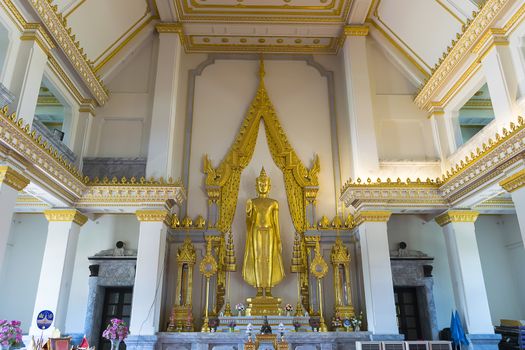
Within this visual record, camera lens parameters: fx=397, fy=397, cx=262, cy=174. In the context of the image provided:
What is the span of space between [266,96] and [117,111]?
3.91 meters

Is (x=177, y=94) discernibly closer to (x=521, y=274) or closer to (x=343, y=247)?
(x=343, y=247)

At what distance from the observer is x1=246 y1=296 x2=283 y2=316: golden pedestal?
8.48m

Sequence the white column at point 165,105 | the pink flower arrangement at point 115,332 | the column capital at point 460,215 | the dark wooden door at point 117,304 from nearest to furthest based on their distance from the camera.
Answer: the pink flower arrangement at point 115,332
the column capital at point 460,215
the white column at point 165,105
the dark wooden door at point 117,304

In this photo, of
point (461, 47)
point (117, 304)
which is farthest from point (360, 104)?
point (117, 304)

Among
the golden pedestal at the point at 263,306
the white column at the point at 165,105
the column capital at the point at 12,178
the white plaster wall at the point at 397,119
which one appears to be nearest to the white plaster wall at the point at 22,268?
the white column at the point at 165,105

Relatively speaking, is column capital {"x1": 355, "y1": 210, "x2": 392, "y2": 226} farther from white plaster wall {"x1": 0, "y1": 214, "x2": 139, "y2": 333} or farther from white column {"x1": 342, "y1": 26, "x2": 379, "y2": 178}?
white plaster wall {"x1": 0, "y1": 214, "x2": 139, "y2": 333}

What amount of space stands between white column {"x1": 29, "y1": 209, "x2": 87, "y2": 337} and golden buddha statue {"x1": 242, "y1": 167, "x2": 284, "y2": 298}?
3749 mm

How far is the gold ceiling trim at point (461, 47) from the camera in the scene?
6.82 metres

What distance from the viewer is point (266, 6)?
34.3ft

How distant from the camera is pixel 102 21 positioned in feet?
28.8

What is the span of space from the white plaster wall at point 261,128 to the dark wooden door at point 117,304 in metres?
2.62

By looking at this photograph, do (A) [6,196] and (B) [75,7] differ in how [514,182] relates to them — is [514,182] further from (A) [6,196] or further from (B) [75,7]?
(B) [75,7]

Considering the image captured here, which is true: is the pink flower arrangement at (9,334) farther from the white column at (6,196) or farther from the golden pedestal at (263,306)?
the golden pedestal at (263,306)

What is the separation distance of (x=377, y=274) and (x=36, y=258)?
8345mm
